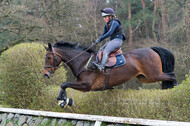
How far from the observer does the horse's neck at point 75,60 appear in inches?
227

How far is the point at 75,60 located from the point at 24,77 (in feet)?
9.41

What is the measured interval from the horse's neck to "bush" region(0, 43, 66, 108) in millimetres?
2282

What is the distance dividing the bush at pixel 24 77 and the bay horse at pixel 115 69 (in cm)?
228

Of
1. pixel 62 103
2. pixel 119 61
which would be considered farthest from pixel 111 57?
pixel 62 103

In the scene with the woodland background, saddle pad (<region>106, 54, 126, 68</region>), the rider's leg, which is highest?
the rider's leg

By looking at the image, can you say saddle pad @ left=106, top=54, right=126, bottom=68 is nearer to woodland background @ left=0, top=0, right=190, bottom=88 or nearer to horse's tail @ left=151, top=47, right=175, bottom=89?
horse's tail @ left=151, top=47, right=175, bottom=89

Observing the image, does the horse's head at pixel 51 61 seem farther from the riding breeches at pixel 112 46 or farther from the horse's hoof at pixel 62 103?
the riding breeches at pixel 112 46

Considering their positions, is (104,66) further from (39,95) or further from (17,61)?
(17,61)

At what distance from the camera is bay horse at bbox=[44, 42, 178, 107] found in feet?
18.2

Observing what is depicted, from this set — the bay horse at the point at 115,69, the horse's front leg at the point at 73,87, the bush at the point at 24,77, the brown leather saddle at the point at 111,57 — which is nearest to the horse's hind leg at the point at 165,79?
the bay horse at the point at 115,69

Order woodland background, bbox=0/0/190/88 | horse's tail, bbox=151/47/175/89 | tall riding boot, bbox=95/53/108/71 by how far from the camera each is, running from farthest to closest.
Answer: woodland background, bbox=0/0/190/88 < horse's tail, bbox=151/47/175/89 < tall riding boot, bbox=95/53/108/71

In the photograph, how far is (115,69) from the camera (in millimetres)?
5621

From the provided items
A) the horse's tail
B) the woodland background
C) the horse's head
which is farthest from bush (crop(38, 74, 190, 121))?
the woodland background

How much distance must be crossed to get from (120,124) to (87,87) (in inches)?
59.8
